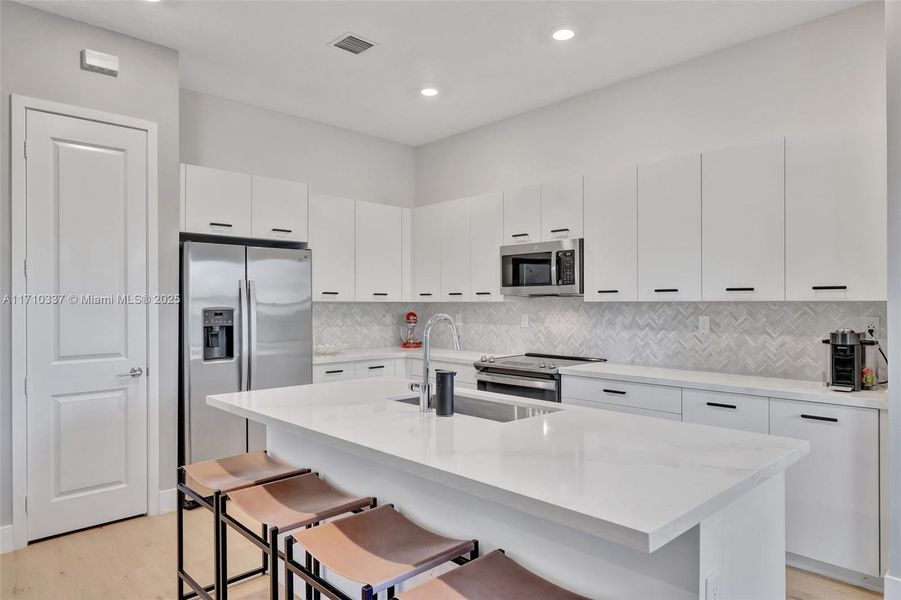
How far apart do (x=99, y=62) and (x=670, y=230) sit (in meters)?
3.52

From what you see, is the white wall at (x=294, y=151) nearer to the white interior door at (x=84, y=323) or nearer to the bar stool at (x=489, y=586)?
the white interior door at (x=84, y=323)

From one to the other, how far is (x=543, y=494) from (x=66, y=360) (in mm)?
3046

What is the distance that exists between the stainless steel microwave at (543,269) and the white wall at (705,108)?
0.71 meters

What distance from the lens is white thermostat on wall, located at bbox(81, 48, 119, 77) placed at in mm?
3211

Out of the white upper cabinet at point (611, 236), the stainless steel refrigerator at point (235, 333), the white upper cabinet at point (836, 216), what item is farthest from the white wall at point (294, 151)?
the white upper cabinet at point (836, 216)

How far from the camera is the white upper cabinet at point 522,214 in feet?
14.0

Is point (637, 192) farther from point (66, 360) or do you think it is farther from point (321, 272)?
point (66, 360)

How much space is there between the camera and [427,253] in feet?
17.0

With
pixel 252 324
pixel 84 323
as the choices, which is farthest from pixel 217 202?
pixel 84 323

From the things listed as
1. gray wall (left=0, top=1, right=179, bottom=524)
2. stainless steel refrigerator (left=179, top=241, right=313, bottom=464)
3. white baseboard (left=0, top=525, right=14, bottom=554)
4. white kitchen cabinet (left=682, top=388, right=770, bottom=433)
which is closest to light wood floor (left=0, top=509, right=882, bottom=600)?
white baseboard (left=0, top=525, right=14, bottom=554)

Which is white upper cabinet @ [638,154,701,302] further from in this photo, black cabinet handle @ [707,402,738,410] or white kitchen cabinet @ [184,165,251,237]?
white kitchen cabinet @ [184,165,251,237]

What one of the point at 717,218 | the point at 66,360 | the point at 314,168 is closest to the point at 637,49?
the point at 717,218

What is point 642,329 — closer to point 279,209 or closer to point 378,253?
point 378,253

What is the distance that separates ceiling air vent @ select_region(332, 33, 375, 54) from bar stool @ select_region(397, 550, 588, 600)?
3.02m
